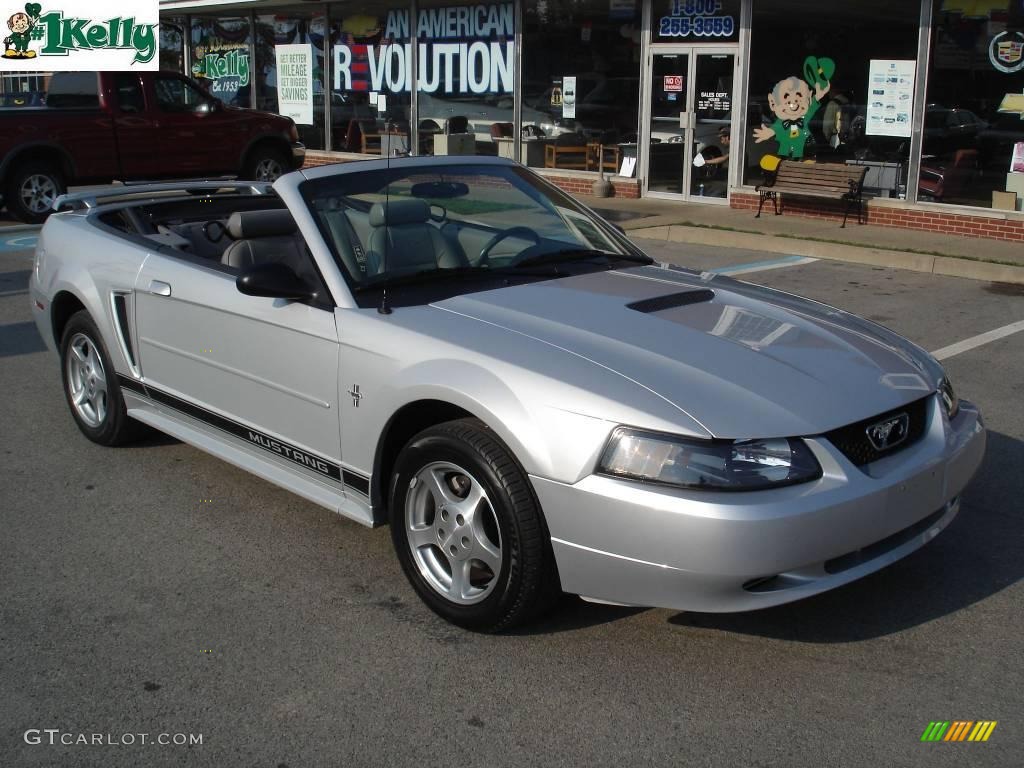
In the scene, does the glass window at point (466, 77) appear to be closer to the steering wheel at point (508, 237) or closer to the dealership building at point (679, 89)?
the dealership building at point (679, 89)

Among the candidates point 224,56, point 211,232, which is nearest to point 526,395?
point 211,232

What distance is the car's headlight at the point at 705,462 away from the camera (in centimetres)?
337

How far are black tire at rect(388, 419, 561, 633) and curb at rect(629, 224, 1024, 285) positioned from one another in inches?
343

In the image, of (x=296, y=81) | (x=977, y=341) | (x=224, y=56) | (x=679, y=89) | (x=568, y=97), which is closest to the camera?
(x=977, y=341)

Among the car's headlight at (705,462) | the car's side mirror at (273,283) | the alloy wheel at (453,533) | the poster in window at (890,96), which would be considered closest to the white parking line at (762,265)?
the poster in window at (890,96)

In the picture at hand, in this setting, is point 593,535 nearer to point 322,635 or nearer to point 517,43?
point 322,635

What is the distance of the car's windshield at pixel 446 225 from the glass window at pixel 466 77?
14.0m

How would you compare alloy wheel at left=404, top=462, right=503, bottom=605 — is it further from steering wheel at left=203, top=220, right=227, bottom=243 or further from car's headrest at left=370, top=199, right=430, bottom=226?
steering wheel at left=203, top=220, right=227, bottom=243

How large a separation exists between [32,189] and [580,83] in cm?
829

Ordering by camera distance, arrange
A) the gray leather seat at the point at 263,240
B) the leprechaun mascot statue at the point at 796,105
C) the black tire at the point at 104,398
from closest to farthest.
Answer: the gray leather seat at the point at 263,240 → the black tire at the point at 104,398 → the leprechaun mascot statue at the point at 796,105

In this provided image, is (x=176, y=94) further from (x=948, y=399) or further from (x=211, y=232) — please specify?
(x=948, y=399)

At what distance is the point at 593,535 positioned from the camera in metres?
3.45

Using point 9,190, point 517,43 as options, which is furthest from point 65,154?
point 517,43

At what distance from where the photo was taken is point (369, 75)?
21.5 metres
